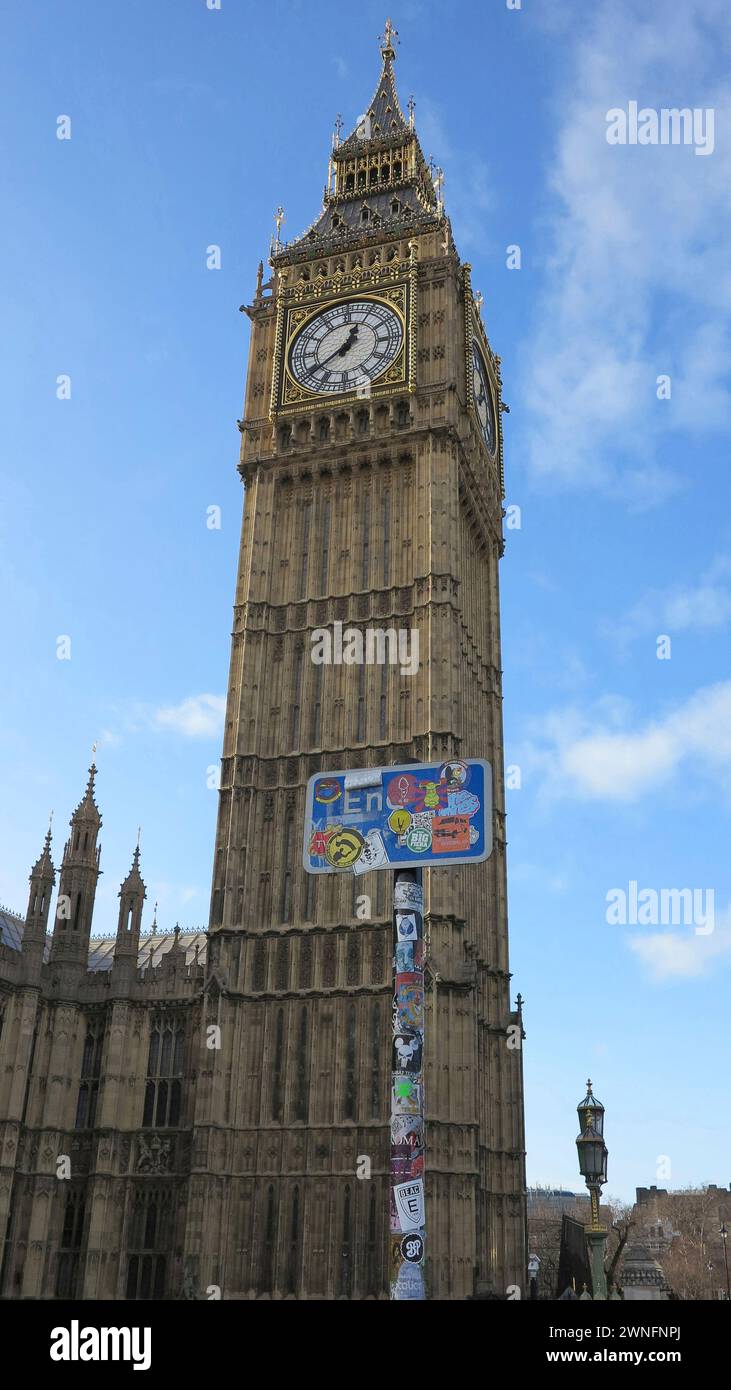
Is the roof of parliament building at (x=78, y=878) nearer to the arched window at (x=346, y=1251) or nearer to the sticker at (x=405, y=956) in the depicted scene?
the arched window at (x=346, y=1251)

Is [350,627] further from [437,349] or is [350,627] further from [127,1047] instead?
[127,1047]

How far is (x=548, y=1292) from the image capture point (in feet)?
211

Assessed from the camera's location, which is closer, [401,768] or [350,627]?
[401,768]

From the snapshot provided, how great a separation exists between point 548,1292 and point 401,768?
4943cm

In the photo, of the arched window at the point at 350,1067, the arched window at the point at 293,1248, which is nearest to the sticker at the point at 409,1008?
the arched window at the point at 350,1067

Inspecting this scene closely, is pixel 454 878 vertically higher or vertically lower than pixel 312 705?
lower

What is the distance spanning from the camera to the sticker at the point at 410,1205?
71.6 ft

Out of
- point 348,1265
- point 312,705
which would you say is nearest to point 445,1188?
point 348,1265

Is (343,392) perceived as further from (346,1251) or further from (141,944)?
(346,1251)

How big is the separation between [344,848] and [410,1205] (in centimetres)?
707

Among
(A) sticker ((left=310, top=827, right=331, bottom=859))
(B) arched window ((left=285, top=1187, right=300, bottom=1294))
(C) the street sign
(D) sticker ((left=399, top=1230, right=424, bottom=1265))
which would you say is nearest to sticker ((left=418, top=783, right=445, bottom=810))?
(C) the street sign

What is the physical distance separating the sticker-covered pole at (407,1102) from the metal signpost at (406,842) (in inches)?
0.8
